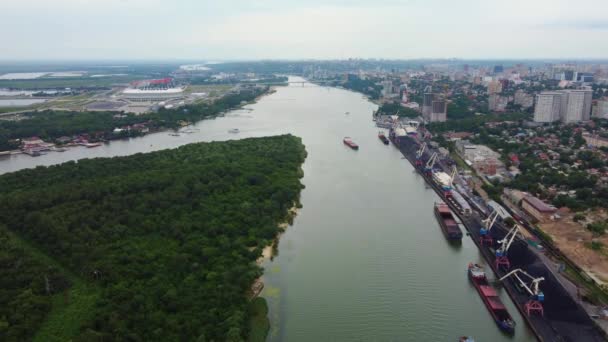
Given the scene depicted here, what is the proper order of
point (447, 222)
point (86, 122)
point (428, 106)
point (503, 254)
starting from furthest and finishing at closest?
1. point (428, 106)
2. point (86, 122)
3. point (447, 222)
4. point (503, 254)

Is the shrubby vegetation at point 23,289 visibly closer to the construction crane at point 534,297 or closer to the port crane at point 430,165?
the construction crane at point 534,297

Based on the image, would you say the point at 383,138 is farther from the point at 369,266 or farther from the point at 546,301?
the point at 546,301

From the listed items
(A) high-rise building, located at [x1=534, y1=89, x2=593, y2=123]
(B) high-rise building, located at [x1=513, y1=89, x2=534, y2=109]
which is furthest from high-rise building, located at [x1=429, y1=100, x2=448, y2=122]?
(B) high-rise building, located at [x1=513, y1=89, x2=534, y2=109]

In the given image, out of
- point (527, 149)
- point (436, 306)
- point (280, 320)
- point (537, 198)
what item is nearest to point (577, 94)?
point (527, 149)

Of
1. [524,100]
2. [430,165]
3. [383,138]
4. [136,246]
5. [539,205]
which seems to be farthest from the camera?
[524,100]

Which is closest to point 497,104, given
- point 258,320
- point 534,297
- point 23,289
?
point 534,297

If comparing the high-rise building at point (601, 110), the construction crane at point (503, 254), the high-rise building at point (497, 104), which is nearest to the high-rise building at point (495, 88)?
the high-rise building at point (497, 104)

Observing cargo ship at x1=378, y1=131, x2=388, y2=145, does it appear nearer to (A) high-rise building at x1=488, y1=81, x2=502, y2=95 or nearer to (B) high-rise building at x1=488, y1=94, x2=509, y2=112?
(B) high-rise building at x1=488, y1=94, x2=509, y2=112
